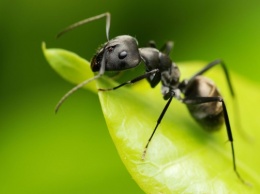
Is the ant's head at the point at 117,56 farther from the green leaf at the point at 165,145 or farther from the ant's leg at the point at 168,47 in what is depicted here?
the ant's leg at the point at 168,47

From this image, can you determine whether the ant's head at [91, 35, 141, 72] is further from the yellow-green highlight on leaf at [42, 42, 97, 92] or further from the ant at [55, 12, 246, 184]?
the yellow-green highlight on leaf at [42, 42, 97, 92]

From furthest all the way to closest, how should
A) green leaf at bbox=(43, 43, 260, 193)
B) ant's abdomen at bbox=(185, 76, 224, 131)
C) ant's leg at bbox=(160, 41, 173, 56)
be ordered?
ant's leg at bbox=(160, 41, 173, 56), ant's abdomen at bbox=(185, 76, 224, 131), green leaf at bbox=(43, 43, 260, 193)

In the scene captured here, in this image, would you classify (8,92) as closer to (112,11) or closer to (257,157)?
(112,11)

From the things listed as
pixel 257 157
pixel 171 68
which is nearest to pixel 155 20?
pixel 171 68

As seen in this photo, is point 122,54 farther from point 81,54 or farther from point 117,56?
point 81,54

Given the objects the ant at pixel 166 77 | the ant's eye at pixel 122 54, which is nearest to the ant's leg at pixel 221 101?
the ant at pixel 166 77

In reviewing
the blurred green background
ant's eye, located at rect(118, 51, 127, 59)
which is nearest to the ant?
ant's eye, located at rect(118, 51, 127, 59)
